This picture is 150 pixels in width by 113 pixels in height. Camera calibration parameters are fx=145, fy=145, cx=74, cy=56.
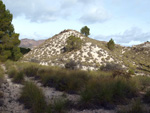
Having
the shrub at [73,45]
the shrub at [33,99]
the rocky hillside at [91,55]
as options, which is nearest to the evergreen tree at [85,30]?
the rocky hillside at [91,55]

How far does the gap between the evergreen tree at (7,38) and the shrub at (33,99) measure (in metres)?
16.7

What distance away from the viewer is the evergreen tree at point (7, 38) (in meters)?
21.4

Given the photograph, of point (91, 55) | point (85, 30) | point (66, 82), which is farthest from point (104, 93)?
point (85, 30)

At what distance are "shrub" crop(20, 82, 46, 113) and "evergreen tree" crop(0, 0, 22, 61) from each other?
54.9 feet

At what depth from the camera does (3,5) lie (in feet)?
71.0

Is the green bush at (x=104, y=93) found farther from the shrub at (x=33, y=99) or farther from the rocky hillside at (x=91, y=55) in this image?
the rocky hillside at (x=91, y=55)

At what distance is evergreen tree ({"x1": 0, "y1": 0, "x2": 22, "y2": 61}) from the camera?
21375 millimetres

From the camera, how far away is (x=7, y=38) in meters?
21.8

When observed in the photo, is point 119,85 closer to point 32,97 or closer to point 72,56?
point 32,97

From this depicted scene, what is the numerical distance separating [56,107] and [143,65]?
99.2 feet

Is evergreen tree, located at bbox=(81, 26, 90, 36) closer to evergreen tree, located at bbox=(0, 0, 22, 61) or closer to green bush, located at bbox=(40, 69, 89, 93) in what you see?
evergreen tree, located at bbox=(0, 0, 22, 61)

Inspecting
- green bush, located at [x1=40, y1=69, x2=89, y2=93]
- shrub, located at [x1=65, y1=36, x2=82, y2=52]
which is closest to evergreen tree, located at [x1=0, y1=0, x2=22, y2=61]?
green bush, located at [x1=40, y1=69, x2=89, y2=93]

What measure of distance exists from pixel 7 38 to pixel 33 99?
61.4 ft

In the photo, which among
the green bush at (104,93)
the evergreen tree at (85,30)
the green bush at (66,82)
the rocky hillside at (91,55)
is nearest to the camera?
the green bush at (104,93)
